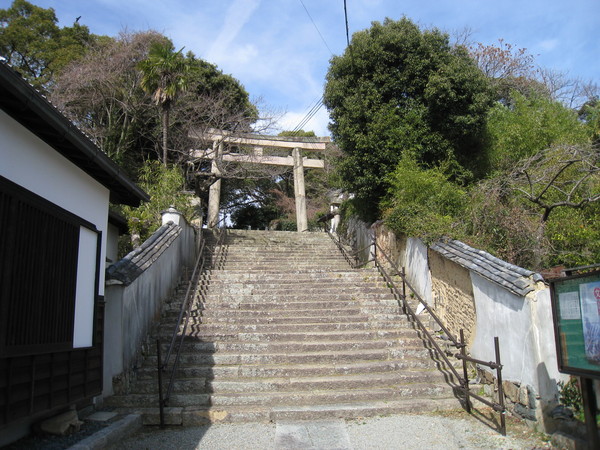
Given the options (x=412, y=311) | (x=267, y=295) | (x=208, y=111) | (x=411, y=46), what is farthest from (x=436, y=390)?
(x=208, y=111)

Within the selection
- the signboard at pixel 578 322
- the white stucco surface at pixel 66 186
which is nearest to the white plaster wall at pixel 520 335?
the signboard at pixel 578 322

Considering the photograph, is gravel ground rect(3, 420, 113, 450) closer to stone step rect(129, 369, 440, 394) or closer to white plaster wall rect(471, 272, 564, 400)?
stone step rect(129, 369, 440, 394)

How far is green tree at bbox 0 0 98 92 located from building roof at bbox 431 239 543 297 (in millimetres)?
15842

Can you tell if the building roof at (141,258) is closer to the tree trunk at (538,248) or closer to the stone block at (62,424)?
the stone block at (62,424)

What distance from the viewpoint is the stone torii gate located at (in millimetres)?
17047

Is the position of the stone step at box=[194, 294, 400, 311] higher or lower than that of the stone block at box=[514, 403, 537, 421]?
higher

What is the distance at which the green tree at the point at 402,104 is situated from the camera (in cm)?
1140

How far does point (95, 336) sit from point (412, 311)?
5.15 meters

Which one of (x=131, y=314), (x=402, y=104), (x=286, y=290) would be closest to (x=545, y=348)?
(x=286, y=290)

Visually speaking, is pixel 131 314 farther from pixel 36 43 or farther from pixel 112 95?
pixel 36 43

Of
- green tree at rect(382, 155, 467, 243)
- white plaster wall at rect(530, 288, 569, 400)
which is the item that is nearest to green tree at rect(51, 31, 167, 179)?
green tree at rect(382, 155, 467, 243)

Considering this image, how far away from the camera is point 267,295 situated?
8.89 meters

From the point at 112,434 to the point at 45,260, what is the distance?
1998mm

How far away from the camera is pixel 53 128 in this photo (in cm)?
421
